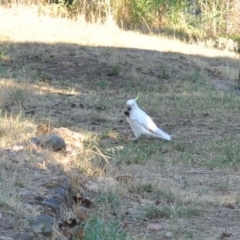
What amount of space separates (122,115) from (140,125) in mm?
1425

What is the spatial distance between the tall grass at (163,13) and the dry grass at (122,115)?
2.31ft

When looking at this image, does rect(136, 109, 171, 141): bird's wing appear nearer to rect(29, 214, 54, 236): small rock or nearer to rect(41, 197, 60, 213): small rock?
rect(41, 197, 60, 213): small rock

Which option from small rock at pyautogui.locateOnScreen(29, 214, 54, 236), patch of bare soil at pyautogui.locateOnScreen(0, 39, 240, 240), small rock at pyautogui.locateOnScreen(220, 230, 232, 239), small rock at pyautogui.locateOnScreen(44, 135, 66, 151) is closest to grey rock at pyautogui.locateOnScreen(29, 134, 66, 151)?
small rock at pyautogui.locateOnScreen(44, 135, 66, 151)

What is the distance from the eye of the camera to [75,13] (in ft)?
52.4

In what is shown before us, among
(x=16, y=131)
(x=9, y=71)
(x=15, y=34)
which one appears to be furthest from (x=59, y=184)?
(x=15, y=34)

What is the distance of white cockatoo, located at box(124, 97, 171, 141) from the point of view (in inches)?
294

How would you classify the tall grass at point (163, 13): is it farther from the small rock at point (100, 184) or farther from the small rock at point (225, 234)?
the small rock at point (225, 234)

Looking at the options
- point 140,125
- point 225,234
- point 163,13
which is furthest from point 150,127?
point 163,13

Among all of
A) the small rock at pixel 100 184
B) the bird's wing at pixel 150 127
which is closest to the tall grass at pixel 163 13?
the bird's wing at pixel 150 127

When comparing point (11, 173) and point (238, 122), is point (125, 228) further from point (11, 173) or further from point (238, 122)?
point (238, 122)

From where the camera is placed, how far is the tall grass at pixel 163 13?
1592 centimetres

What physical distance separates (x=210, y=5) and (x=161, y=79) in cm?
666

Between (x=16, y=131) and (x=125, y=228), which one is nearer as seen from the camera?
(x=125, y=228)

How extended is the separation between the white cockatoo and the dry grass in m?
0.10
